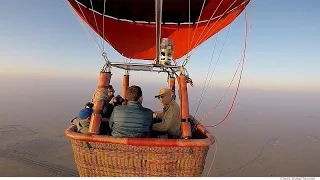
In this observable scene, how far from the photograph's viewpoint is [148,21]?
29.0 feet

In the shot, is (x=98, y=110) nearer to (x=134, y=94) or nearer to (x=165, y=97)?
(x=134, y=94)

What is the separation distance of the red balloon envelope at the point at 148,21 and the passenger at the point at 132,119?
448 centimetres

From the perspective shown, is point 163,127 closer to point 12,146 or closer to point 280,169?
point 280,169

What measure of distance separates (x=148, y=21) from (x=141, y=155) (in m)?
6.63

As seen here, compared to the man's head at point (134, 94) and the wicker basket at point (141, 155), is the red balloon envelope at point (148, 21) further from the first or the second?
the wicker basket at point (141, 155)

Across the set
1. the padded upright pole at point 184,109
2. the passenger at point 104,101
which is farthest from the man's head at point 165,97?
the passenger at point 104,101

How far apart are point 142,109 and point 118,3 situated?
5362mm

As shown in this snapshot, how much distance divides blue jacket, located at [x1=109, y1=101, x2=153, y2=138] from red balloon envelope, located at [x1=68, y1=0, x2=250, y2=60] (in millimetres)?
4517

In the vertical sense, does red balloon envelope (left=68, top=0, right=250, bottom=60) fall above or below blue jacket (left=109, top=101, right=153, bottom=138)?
above

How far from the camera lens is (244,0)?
24.2 ft

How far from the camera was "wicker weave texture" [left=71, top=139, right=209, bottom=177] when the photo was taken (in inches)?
117

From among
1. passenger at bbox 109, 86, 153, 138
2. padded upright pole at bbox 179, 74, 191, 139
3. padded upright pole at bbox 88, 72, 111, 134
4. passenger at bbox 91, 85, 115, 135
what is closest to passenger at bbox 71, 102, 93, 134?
passenger at bbox 91, 85, 115, 135

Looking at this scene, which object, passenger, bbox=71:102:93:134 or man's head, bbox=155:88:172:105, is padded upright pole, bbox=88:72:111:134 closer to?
passenger, bbox=71:102:93:134

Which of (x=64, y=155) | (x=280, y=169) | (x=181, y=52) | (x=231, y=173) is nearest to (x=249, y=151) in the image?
(x=280, y=169)
